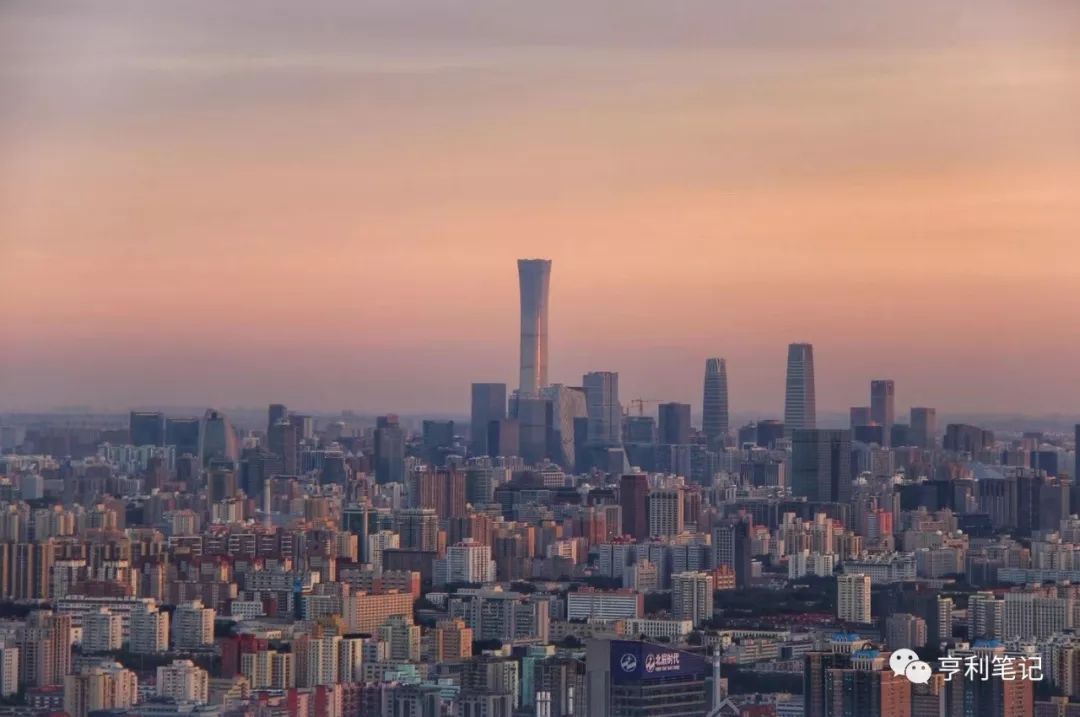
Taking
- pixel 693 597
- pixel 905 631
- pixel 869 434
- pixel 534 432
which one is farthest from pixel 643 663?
pixel 534 432

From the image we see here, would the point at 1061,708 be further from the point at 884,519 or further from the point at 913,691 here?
the point at 884,519

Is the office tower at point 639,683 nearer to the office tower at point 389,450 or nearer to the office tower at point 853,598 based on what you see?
the office tower at point 853,598

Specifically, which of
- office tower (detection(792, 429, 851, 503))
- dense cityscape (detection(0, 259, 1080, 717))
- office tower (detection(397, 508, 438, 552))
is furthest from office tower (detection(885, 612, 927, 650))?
office tower (detection(792, 429, 851, 503))

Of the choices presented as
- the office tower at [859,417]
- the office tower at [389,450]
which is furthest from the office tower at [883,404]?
the office tower at [389,450]

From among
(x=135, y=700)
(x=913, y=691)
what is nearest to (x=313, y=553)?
(x=135, y=700)

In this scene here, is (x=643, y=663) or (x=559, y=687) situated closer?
(x=643, y=663)

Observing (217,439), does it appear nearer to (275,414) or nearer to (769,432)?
(275,414)
